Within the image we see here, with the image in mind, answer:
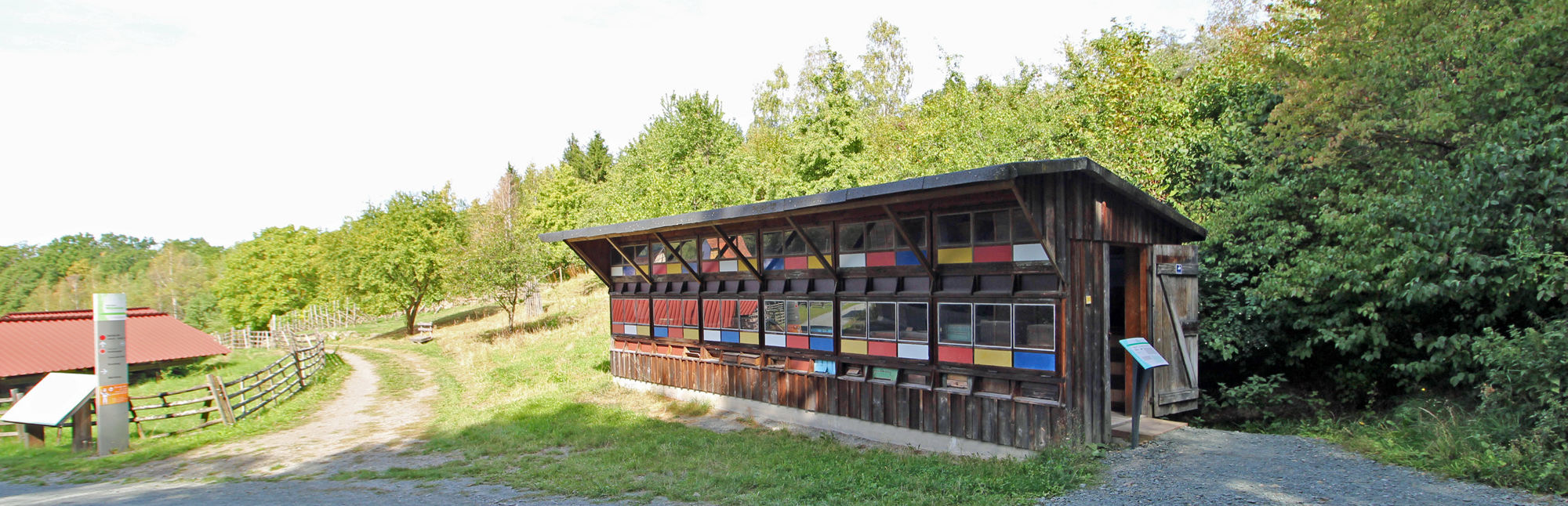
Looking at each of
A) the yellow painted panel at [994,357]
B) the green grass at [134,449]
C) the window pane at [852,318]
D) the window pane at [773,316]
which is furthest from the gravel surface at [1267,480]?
the green grass at [134,449]

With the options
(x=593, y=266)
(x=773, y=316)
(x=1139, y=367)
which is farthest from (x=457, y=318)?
(x=1139, y=367)

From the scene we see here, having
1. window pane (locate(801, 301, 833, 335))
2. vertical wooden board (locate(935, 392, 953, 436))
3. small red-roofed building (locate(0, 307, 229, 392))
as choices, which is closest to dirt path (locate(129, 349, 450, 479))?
window pane (locate(801, 301, 833, 335))

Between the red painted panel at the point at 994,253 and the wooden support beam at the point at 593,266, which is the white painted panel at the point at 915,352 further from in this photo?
the wooden support beam at the point at 593,266

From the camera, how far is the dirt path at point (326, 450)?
38.3ft

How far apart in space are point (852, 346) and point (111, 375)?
12.9 metres

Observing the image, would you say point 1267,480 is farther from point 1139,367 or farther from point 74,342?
point 74,342

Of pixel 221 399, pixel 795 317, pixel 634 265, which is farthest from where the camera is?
pixel 634 265

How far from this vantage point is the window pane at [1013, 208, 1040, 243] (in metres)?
9.60

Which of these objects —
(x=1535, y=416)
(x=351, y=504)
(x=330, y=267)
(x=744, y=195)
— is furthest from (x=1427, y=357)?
(x=330, y=267)

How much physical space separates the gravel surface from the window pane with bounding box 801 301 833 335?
16.1 feet

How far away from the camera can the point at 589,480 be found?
9.73m

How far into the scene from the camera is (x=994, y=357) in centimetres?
1002

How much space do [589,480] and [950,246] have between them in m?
5.71

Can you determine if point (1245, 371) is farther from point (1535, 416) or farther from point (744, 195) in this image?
point (744, 195)
